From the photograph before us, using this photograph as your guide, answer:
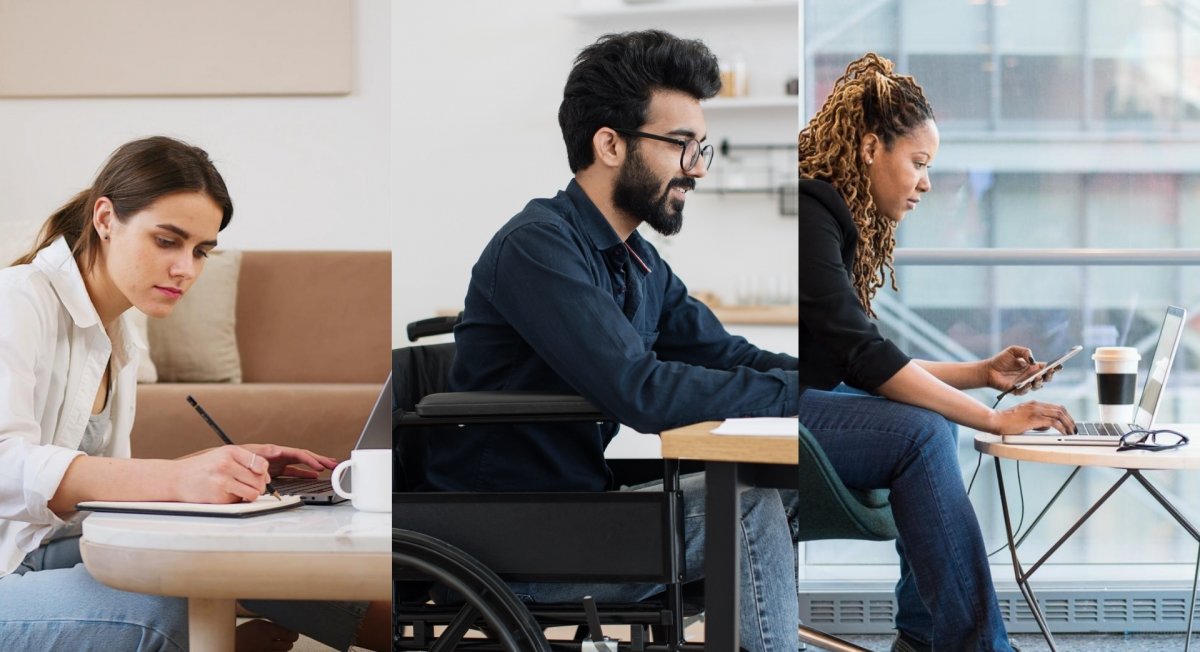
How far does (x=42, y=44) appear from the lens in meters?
3.30

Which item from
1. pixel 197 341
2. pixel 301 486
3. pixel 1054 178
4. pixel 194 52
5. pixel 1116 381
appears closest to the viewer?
pixel 301 486

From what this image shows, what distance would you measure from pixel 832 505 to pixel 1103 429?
63 centimetres

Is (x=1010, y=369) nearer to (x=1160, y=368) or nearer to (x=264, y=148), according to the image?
(x=1160, y=368)

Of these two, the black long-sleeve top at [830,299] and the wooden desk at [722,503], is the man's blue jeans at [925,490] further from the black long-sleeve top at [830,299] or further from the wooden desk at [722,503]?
the wooden desk at [722,503]

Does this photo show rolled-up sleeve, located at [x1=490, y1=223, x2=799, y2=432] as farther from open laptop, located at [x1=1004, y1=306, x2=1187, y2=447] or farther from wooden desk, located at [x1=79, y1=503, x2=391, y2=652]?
open laptop, located at [x1=1004, y1=306, x2=1187, y2=447]

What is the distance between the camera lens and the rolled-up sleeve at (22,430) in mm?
1414

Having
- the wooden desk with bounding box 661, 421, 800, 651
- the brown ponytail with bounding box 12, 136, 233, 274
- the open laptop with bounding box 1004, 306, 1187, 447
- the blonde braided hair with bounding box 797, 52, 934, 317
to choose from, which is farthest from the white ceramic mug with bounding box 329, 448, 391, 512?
the open laptop with bounding box 1004, 306, 1187, 447

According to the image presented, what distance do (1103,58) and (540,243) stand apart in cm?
221

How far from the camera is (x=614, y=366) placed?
3.90 feet

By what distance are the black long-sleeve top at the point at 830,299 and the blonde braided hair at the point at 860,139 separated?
18 cm

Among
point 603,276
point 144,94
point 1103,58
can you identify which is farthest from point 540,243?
point 144,94

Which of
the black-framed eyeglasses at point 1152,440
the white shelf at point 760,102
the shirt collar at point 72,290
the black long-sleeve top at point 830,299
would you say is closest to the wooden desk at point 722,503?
the white shelf at point 760,102

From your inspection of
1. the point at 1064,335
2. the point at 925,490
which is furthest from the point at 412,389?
the point at 1064,335

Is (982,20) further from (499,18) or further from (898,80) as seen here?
(499,18)
